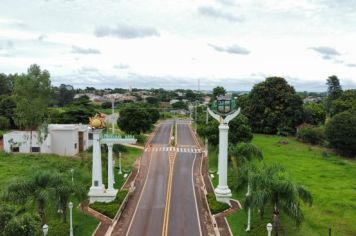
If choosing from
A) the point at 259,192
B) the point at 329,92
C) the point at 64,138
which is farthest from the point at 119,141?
the point at 329,92

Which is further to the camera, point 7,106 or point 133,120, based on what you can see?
point 7,106

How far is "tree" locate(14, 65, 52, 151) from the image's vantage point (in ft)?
193

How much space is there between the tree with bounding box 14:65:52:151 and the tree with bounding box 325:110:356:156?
4494cm

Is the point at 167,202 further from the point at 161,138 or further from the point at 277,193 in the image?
the point at 161,138

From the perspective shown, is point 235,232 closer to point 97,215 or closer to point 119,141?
point 97,215

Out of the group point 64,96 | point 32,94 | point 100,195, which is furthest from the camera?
point 64,96

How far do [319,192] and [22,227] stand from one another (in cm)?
2826

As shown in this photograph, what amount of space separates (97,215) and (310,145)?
5549 cm

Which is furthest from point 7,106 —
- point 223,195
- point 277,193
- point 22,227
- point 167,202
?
point 277,193

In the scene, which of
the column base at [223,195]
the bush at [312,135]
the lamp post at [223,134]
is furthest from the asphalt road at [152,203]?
the bush at [312,135]

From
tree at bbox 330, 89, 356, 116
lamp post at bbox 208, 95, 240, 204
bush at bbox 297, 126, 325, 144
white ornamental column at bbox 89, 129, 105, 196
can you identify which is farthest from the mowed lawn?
tree at bbox 330, 89, 356, 116

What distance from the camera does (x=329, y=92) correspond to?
410 ft

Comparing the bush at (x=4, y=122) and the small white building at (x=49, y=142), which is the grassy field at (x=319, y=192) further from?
the bush at (x=4, y=122)

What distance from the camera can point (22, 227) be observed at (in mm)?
19484
